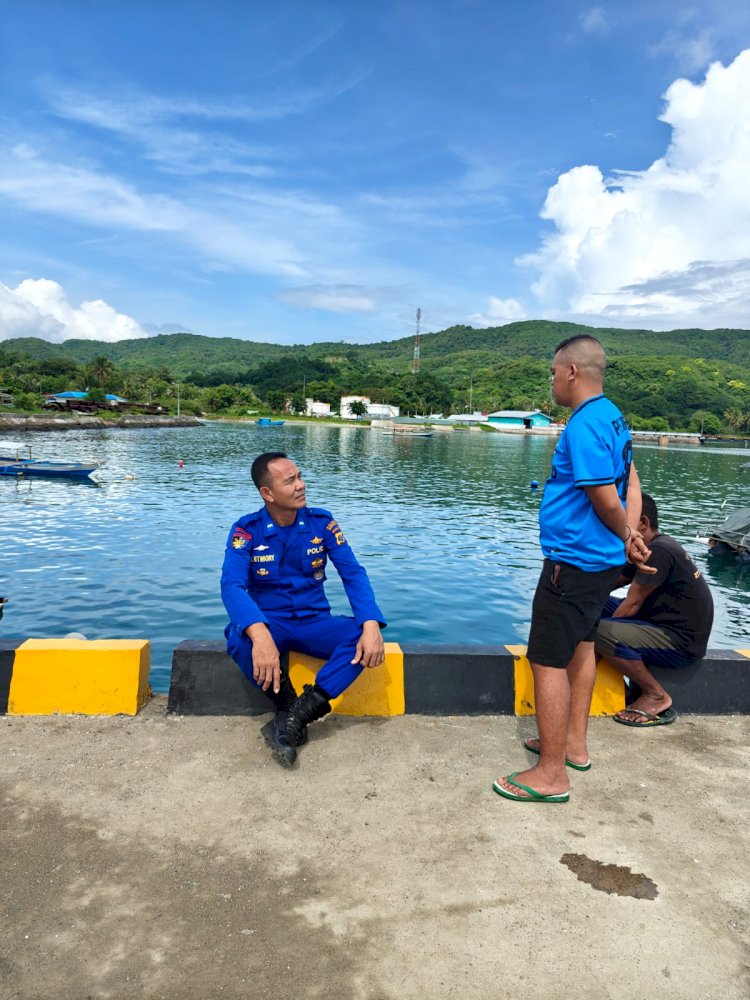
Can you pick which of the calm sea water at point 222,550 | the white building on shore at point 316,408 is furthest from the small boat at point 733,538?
the white building on shore at point 316,408

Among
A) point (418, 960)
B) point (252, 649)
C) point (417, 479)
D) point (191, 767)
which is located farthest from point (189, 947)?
point (417, 479)

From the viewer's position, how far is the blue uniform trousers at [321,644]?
4.02 metres

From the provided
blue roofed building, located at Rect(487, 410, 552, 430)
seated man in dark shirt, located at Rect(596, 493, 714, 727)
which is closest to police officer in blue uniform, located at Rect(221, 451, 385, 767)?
seated man in dark shirt, located at Rect(596, 493, 714, 727)

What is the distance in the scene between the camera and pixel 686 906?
2684 mm

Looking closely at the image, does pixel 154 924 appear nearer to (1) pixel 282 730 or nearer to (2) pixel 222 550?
(1) pixel 282 730

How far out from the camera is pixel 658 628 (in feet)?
14.8

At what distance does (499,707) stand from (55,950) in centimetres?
290

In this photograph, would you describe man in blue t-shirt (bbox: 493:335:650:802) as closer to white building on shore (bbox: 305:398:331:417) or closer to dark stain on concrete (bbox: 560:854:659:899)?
dark stain on concrete (bbox: 560:854:659:899)

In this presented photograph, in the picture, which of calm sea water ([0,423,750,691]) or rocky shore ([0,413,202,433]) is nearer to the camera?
calm sea water ([0,423,750,691])

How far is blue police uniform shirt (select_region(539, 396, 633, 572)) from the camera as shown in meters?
3.32

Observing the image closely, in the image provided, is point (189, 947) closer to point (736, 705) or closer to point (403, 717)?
point (403, 717)

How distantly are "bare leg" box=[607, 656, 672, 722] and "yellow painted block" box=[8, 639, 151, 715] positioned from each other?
3.12 m

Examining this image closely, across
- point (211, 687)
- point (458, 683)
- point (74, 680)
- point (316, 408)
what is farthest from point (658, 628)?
point (316, 408)

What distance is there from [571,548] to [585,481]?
37 centimetres
